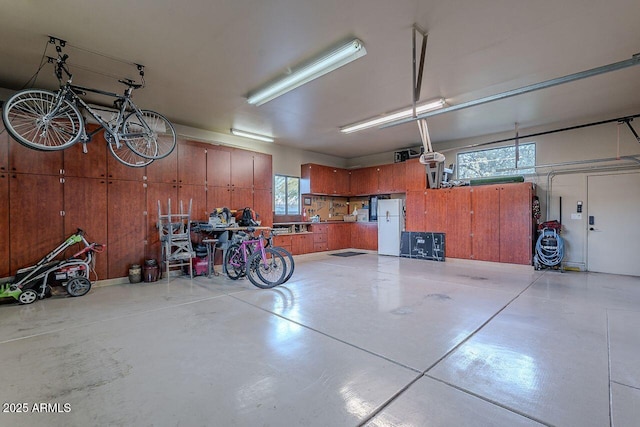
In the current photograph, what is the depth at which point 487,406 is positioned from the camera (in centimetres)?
185

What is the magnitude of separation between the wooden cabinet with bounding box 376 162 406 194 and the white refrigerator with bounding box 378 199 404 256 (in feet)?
1.27

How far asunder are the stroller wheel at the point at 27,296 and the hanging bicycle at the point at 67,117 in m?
2.17

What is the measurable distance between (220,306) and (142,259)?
2.71 metres

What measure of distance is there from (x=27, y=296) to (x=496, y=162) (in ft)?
31.9

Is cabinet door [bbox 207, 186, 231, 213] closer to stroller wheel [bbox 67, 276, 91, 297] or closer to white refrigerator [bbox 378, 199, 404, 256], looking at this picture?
stroller wheel [bbox 67, 276, 91, 297]

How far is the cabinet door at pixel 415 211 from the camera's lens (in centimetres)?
820

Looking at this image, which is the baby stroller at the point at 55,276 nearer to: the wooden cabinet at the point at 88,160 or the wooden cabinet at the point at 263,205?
the wooden cabinet at the point at 88,160

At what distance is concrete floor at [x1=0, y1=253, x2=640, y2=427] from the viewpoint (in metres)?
1.81

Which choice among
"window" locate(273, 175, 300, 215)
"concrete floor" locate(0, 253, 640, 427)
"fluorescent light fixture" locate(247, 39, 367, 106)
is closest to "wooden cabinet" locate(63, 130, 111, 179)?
"concrete floor" locate(0, 253, 640, 427)

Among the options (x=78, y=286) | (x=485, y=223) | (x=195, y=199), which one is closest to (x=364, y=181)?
(x=485, y=223)

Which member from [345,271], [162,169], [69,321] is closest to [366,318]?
[345,271]

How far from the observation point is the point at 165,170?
5.88 metres

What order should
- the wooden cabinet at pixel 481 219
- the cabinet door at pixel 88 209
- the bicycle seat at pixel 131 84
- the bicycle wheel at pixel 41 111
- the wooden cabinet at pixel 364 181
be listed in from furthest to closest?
the wooden cabinet at pixel 364 181 → the wooden cabinet at pixel 481 219 → the cabinet door at pixel 88 209 → the bicycle seat at pixel 131 84 → the bicycle wheel at pixel 41 111

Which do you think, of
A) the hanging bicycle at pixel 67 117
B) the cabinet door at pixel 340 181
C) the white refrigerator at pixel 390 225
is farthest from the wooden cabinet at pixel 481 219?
the hanging bicycle at pixel 67 117
